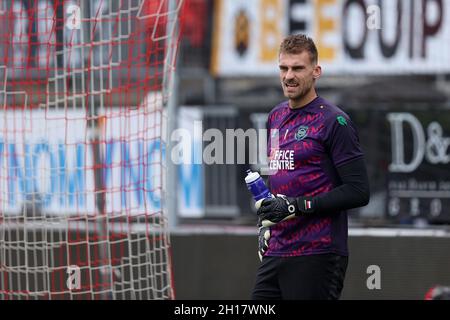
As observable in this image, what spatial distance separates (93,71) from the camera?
7.89 m

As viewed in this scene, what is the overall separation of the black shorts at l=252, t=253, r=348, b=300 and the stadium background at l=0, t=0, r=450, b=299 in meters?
2.72

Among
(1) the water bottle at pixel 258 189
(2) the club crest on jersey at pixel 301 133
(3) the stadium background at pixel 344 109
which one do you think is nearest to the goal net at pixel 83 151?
(3) the stadium background at pixel 344 109

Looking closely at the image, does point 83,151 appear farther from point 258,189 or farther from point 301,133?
point 301,133

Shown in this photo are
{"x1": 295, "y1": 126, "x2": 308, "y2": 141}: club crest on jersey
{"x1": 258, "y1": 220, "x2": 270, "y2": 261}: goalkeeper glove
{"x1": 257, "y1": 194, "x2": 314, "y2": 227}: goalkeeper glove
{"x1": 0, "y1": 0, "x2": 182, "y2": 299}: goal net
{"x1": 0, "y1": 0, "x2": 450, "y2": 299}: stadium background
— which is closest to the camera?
{"x1": 257, "y1": 194, "x2": 314, "y2": 227}: goalkeeper glove

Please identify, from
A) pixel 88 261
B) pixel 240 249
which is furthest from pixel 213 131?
pixel 88 261

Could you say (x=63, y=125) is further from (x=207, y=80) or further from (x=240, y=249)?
(x=207, y=80)

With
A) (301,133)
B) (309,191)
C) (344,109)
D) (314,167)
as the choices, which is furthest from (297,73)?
(344,109)

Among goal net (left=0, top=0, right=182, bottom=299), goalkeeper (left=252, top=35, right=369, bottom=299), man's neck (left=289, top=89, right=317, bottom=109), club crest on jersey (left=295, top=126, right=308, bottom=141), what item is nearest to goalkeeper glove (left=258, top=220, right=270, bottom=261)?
goalkeeper (left=252, top=35, right=369, bottom=299)

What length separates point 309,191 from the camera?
17.3ft

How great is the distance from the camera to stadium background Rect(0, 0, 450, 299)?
841cm

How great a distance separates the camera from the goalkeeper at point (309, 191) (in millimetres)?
5180

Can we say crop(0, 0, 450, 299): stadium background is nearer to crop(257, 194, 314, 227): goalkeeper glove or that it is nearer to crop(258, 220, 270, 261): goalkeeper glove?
crop(258, 220, 270, 261): goalkeeper glove

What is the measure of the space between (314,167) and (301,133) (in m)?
0.20

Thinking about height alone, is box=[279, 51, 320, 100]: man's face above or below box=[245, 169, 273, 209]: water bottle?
above
